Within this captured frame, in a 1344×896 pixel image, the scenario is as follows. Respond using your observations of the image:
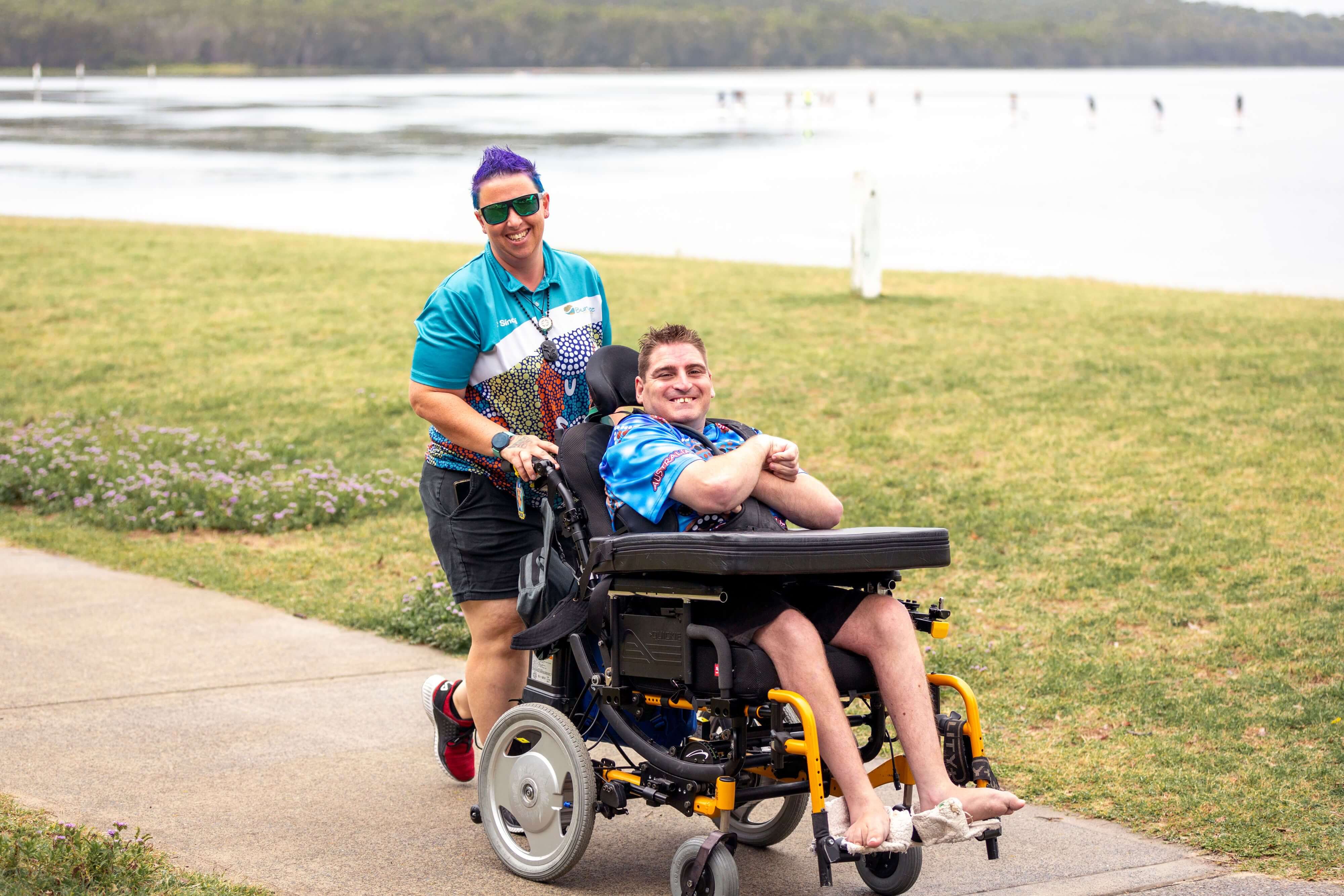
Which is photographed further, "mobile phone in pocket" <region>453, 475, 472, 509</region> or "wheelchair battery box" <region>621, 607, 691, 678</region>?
"mobile phone in pocket" <region>453, 475, 472, 509</region>

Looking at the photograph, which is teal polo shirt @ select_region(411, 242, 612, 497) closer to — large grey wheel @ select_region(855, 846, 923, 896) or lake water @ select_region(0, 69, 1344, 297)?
large grey wheel @ select_region(855, 846, 923, 896)

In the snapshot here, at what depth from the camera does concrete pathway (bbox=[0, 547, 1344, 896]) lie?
431 centimetres

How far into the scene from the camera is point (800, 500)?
4203 mm

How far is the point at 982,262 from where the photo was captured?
2028 centimetres

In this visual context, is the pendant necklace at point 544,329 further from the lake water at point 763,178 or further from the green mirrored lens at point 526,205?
the lake water at point 763,178

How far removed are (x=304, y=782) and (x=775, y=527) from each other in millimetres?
1889

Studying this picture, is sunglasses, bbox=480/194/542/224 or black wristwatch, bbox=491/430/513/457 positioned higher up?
sunglasses, bbox=480/194/542/224

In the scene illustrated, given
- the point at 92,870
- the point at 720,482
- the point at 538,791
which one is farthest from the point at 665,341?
the point at 92,870

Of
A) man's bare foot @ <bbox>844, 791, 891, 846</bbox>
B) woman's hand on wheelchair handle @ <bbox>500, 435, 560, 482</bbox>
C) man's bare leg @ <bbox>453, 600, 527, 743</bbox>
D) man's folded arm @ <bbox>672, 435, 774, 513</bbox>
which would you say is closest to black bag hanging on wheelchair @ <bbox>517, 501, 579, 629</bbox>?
woman's hand on wheelchair handle @ <bbox>500, 435, 560, 482</bbox>

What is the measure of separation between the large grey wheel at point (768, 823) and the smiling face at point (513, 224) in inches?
68.1

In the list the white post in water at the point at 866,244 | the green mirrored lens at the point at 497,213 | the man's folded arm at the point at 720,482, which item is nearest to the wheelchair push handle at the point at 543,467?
the man's folded arm at the point at 720,482


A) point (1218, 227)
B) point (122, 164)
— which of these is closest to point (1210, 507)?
point (1218, 227)

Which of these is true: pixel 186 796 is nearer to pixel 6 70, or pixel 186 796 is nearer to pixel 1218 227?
pixel 1218 227

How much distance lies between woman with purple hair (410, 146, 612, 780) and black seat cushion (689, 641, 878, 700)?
854 millimetres
